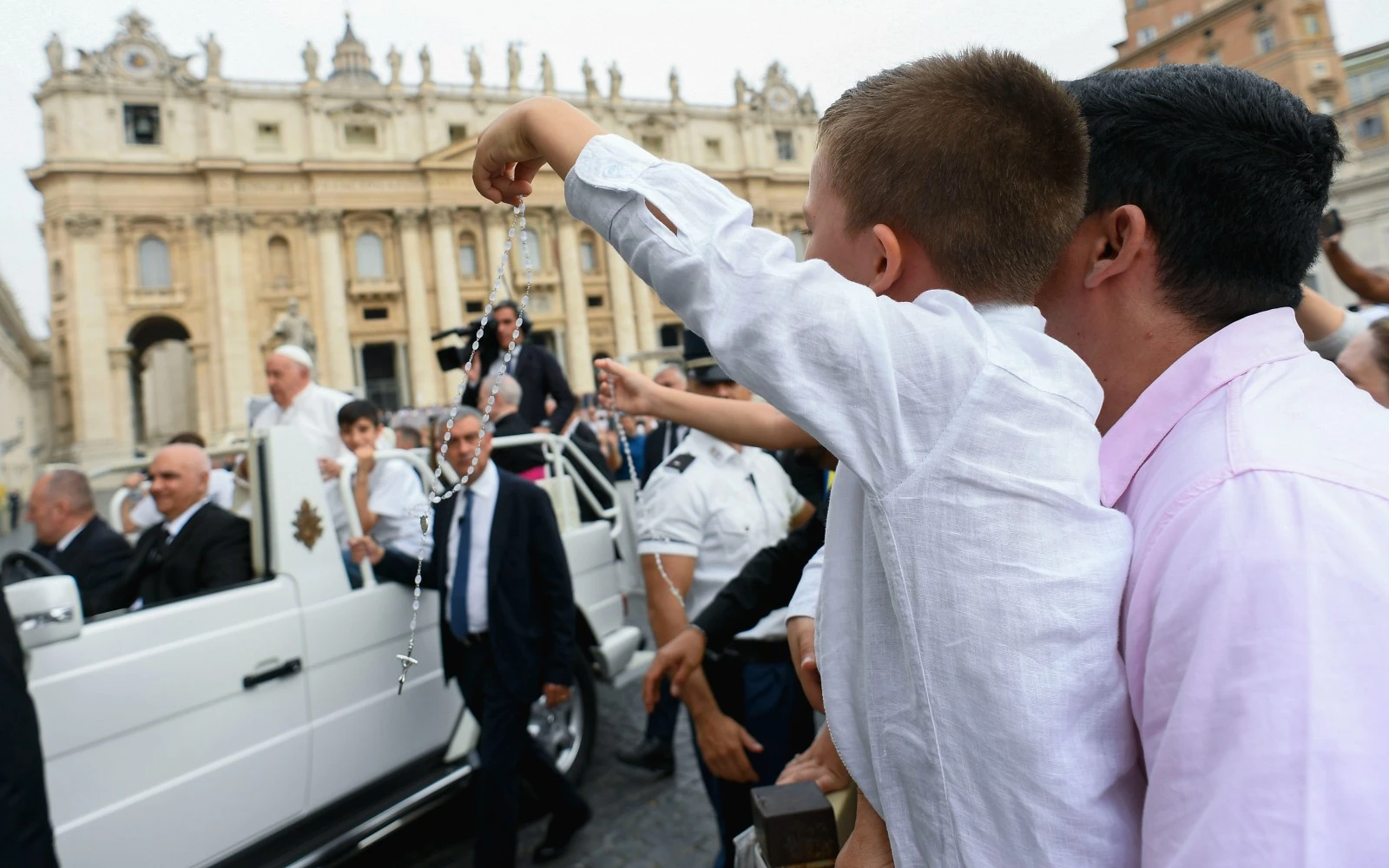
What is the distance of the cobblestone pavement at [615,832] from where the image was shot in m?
3.75

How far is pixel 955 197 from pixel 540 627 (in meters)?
3.39

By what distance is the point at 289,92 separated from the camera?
41156mm

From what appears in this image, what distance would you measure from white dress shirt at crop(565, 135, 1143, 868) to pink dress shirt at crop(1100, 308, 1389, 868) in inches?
2.3

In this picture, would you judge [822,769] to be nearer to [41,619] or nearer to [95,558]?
[41,619]

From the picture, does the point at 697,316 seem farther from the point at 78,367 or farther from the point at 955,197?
the point at 78,367

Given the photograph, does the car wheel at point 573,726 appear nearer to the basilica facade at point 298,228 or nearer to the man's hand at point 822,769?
the man's hand at point 822,769

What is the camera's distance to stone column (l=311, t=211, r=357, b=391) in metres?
40.3

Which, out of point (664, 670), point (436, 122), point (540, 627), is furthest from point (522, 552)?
point (436, 122)

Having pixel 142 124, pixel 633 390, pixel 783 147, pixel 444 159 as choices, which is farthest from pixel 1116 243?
pixel 142 124

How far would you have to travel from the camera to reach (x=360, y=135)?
4281 cm

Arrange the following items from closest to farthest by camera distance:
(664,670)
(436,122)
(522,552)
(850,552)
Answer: (850,552)
(664,670)
(522,552)
(436,122)

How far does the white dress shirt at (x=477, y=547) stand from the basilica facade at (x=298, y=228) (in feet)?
102

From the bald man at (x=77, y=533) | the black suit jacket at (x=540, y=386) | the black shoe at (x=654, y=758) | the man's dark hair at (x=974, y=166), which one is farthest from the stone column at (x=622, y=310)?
the man's dark hair at (x=974, y=166)

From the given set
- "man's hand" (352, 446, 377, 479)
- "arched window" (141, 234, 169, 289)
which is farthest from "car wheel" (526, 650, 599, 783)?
"arched window" (141, 234, 169, 289)
